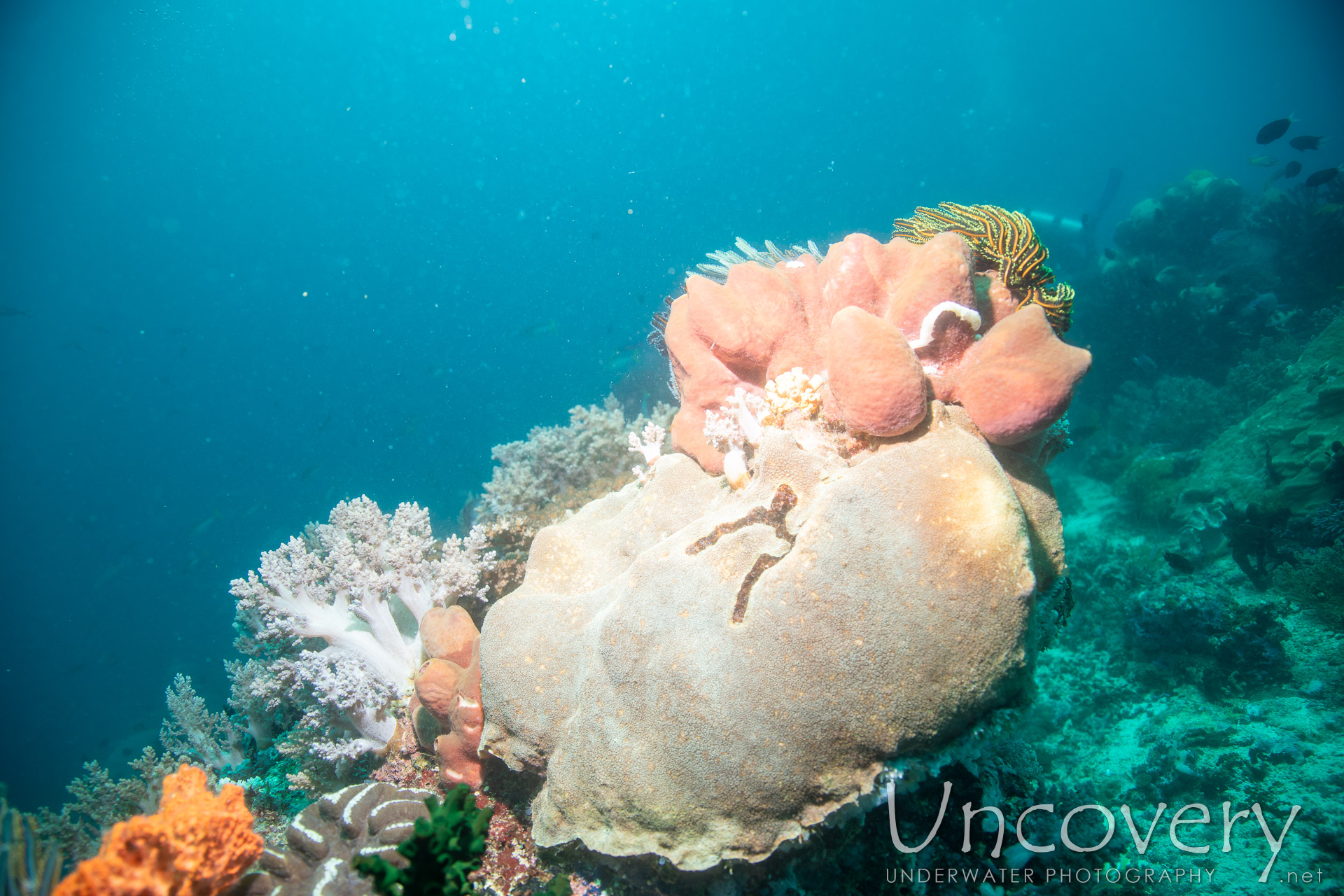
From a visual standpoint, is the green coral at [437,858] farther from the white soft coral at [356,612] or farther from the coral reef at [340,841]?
the white soft coral at [356,612]

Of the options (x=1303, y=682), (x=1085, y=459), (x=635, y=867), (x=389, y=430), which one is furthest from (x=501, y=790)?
(x=389, y=430)

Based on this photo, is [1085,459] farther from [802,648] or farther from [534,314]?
[534,314]

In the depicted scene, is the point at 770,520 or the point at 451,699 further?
the point at 451,699

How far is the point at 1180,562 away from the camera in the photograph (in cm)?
948

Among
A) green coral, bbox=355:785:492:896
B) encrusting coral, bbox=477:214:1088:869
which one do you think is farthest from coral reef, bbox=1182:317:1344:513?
green coral, bbox=355:785:492:896

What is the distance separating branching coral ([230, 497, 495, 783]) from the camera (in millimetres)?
4039

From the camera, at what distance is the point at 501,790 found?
3.57 meters

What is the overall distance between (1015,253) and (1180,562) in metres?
9.69

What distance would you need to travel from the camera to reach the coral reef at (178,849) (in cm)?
197

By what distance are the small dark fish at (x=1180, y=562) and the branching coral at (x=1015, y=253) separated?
9.02 m

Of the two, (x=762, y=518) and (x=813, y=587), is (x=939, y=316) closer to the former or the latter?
(x=762, y=518)

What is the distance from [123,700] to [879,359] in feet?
174

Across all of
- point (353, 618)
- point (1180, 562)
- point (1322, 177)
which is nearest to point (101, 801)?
point (353, 618)

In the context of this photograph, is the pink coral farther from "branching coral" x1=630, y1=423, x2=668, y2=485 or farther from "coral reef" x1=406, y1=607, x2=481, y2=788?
"branching coral" x1=630, y1=423, x2=668, y2=485
